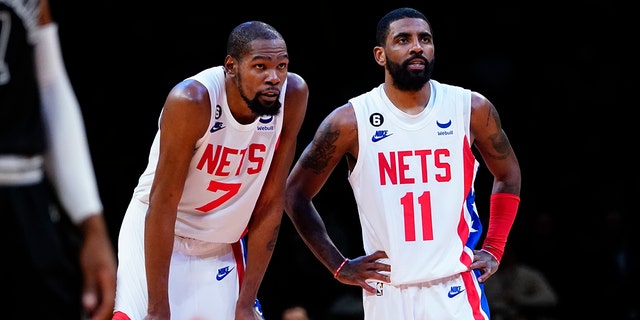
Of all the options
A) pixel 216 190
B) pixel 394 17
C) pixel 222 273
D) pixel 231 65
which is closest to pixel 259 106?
pixel 231 65

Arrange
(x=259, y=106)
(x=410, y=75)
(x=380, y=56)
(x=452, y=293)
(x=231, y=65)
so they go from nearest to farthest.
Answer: (x=259, y=106) → (x=231, y=65) → (x=452, y=293) → (x=410, y=75) → (x=380, y=56)

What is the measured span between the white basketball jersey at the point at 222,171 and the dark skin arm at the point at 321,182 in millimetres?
518

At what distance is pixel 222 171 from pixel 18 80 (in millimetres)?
2090

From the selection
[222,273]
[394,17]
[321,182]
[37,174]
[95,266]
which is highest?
[394,17]

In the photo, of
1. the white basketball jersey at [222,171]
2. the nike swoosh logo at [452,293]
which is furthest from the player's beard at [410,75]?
the nike swoosh logo at [452,293]

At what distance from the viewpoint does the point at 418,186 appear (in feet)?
16.6

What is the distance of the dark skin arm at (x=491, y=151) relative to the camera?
5234 millimetres

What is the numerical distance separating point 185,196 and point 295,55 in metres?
5.86

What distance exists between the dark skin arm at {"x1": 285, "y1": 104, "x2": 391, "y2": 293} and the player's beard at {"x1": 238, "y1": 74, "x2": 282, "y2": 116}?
661mm

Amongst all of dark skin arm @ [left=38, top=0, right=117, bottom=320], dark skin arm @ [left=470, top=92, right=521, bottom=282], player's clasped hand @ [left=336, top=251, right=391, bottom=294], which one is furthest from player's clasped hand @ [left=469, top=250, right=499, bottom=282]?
dark skin arm @ [left=38, top=0, right=117, bottom=320]

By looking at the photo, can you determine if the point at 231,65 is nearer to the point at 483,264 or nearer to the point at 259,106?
the point at 259,106

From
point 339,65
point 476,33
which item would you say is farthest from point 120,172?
point 476,33

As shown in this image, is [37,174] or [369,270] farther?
[369,270]

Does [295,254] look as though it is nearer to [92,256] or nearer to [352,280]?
[352,280]
